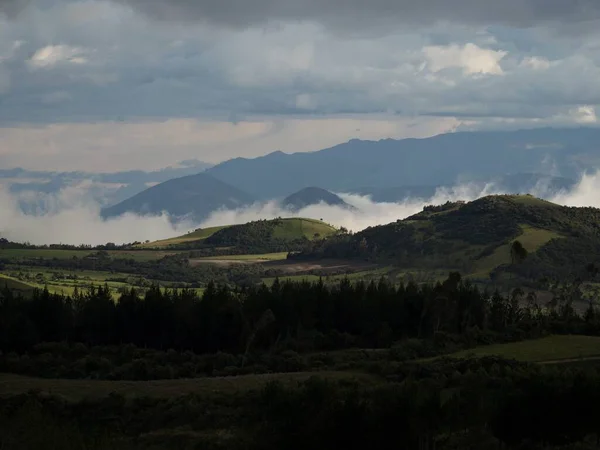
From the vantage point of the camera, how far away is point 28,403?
64688 mm

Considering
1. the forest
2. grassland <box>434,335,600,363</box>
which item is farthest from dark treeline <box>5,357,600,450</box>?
grassland <box>434,335,600,363</box>

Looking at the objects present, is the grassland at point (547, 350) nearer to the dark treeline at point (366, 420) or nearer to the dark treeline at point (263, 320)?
the dark treeline at point (263, 320)

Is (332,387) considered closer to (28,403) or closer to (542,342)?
(28,403)

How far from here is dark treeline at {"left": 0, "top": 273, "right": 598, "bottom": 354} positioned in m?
107

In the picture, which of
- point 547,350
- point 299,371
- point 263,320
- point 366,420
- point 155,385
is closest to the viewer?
point 366,420

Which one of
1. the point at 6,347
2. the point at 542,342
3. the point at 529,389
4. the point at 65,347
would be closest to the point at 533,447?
the point at 529,389

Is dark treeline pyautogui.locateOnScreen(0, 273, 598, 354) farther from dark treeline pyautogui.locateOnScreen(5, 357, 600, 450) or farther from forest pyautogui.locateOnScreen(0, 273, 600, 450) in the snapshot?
dark treeline pyautogui.locateOnScreen(5, 357, 600, 450)

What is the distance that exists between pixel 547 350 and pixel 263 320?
1260 inches

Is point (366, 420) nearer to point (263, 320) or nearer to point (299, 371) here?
point (299, 371)

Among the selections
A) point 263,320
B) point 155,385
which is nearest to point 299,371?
point 155,385

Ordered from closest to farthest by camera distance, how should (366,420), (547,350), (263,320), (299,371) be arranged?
1. (366,420)
2. (299,371)
3. (547,350)
4. (263,320)

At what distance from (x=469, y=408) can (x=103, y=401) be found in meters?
28.0

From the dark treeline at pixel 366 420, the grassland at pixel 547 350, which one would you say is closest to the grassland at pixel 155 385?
the dark treeline at pixel 366 420

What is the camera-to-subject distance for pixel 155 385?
78.2 meters
